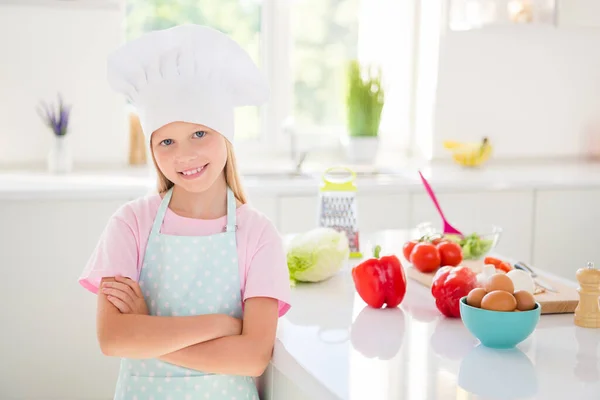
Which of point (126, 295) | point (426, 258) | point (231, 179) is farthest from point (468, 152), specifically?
point (126, 295)

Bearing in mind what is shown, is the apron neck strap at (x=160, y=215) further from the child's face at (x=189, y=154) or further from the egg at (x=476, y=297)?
the egg at (x=476, y=297)

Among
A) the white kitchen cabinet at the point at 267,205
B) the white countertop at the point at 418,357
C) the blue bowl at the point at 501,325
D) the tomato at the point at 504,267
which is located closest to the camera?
the white countertop at the point at 418,357

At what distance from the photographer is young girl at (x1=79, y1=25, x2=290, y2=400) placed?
1.46m

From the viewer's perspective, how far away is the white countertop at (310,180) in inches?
119

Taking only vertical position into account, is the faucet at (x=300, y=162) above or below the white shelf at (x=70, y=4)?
→ below

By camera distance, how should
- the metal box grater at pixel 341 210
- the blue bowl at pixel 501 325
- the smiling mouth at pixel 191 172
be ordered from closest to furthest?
the blue bowl at pixel 501 325 < the smiling mouth at pixel 191 172 < the metal box grater at pixel 341 210

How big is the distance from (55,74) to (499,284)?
8.47ft

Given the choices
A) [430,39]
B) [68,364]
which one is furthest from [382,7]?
[68,364]

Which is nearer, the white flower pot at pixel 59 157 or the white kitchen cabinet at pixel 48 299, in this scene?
the white kitchen cabinet at pixel 48 299

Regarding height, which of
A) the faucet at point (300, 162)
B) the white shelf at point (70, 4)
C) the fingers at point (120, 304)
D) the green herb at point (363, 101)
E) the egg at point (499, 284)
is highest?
the white shelf at point (70, 4)

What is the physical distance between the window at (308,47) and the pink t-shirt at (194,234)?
2400 mm

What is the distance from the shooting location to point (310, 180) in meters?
3.37

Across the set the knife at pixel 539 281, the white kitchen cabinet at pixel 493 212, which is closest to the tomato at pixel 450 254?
the knife at pixel 539 281

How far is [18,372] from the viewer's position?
3025 mm
